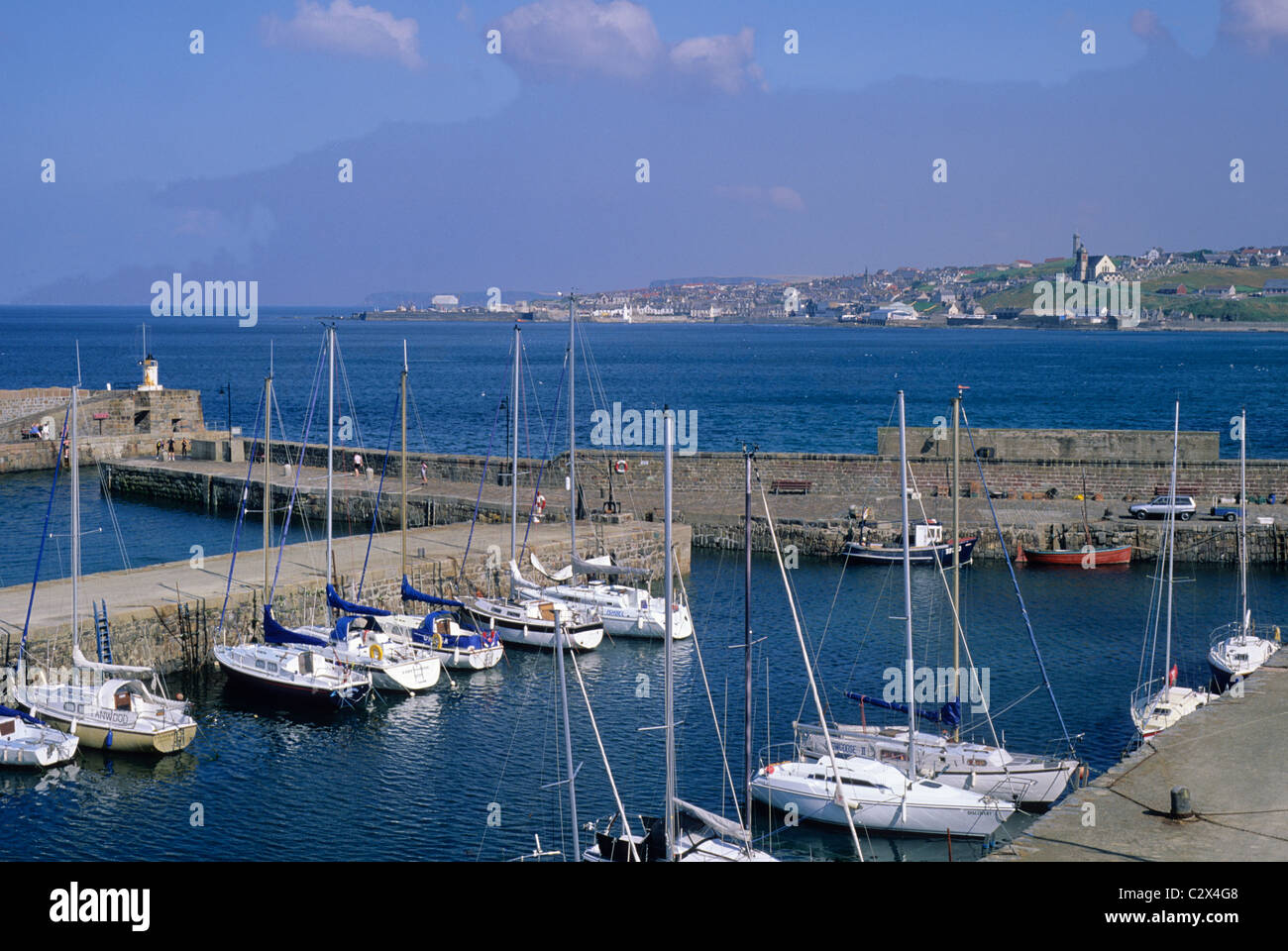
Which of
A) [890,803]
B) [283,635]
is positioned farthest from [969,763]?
[283,635]

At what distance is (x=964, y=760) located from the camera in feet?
56.0

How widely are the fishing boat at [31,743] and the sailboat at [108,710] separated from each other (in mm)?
Answer: 333

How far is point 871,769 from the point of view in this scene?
16375 millimetres

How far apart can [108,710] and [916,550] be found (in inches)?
759

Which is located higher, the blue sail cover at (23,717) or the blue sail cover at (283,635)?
the blue sail cover at (283,635)

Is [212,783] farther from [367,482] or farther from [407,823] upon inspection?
[367,482]

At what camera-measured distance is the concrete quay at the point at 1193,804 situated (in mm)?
11359

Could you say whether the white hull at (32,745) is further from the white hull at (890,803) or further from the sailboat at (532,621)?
the white hull at (890,803)

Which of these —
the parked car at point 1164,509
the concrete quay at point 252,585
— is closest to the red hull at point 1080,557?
the parked car at point 1164,509

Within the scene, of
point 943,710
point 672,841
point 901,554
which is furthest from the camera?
point 901,554

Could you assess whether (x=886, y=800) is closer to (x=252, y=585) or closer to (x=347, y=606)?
(x=347, y=606)
